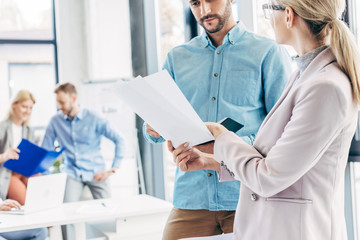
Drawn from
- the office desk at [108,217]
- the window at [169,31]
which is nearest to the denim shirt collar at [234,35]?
the office desk at [108,217]

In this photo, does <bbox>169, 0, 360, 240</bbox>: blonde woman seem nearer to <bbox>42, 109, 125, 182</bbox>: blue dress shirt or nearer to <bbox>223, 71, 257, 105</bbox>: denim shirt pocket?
<bbox>223, 71, 257, 105</bbox>: denim shirt pocket

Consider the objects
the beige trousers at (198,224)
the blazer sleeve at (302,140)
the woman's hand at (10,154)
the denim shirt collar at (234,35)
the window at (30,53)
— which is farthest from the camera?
the window at (30,53)

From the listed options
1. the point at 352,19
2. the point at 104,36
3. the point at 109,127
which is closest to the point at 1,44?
the point at 104,36

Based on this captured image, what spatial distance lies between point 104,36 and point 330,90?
591 cm

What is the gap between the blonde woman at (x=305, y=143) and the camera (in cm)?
115

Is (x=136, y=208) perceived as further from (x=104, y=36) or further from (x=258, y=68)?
(x=104, y=36)

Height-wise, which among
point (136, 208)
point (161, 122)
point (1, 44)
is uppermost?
point (1, 44)

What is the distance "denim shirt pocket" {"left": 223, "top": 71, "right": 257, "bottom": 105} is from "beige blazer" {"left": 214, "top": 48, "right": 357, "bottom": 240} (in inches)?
25.0

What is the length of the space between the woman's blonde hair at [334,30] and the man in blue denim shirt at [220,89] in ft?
2.12

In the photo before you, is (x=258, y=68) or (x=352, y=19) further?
(x=352, y=19)

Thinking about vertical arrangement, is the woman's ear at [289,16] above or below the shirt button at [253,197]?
above

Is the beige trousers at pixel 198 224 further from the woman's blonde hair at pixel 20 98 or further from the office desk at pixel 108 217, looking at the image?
the woman's blonde hair at pixel 20 98

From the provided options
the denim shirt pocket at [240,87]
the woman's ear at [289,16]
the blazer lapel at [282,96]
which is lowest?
the blazer lapel at [282,96]

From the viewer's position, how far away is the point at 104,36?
6742 millimetres
